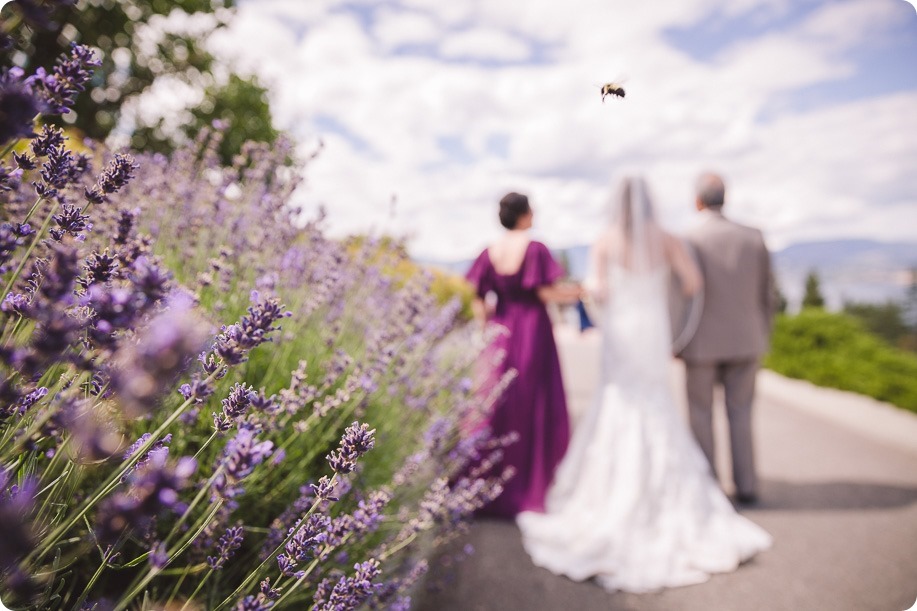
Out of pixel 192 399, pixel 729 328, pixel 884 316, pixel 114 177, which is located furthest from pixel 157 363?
pixel 884 316

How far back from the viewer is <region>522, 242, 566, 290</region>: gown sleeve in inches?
144

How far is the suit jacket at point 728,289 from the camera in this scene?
3.88 metres

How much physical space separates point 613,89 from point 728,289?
279 cm

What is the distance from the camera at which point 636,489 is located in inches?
123

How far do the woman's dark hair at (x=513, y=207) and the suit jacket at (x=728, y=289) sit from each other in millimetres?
1245

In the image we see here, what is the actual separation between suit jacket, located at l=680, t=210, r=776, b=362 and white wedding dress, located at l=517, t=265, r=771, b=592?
0.54 m

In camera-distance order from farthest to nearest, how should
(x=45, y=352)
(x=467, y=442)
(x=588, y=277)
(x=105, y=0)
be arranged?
(x=105, y=0), (x=588, y=277), (x=467, y=442), (x=45, y=352)

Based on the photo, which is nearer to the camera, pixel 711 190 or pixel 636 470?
pixel 636 470

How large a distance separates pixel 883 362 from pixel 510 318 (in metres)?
6.74

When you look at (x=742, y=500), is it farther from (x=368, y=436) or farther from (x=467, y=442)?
(x=368, y=436)

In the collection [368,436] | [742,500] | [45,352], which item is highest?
[45,352]

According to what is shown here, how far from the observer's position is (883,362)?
7543 millimetres

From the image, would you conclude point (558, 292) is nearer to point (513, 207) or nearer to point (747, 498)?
point (513, 207)

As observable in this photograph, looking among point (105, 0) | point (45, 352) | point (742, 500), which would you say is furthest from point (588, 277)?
point (105, 0)
